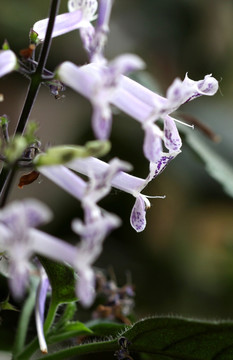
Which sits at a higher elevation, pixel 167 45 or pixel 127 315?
pixel 167 45

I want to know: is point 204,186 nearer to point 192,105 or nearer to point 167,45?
point 192,105

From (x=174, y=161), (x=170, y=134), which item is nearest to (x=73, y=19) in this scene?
(x=170, y=134)

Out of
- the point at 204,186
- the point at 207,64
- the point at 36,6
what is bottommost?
the point at 204,186

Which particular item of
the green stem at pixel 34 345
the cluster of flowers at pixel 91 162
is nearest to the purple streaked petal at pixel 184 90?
the cluster of flowers at pixel 91 162

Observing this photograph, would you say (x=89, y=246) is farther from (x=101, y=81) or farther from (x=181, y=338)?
(x=181, y=338)


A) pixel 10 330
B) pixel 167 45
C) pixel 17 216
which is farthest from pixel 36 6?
pixel 17 216

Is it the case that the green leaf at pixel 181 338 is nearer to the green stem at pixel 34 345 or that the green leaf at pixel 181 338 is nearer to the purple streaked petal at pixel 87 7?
the green stem at pixel 34 345

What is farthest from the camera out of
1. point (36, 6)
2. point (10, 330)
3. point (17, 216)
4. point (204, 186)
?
point (36, 6)

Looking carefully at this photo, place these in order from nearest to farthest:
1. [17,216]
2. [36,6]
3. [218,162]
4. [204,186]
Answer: [17,216]
[218,162]
[204,186]
[36,6]
